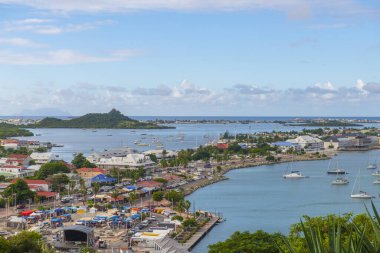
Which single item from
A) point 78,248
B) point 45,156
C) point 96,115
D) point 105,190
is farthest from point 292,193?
point 96,115

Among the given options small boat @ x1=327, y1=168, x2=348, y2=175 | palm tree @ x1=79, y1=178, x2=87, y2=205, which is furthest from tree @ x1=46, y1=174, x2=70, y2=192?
small boat @ x1=327, y1=168, x2=348, y2=175

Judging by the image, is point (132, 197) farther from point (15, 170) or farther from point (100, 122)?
point (100, 122)

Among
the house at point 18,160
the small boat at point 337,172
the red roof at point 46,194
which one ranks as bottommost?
the small boat at point 337,172

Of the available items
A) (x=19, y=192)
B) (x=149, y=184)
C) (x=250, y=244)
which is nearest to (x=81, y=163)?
(x=149, y=184)

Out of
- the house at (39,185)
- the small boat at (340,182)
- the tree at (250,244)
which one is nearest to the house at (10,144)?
the house at (39,185)

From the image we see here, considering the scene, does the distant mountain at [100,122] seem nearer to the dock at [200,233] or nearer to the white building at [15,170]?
the white building at [15,170]

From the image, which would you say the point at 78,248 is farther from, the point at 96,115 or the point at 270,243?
the point at 96,115

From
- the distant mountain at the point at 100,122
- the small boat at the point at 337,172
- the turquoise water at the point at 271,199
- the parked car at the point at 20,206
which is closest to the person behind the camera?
the turquoise water at the point at 271,199
